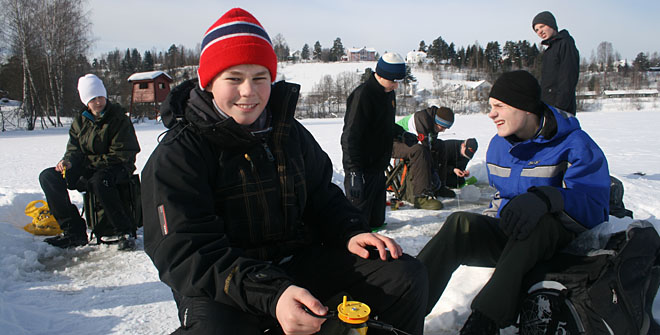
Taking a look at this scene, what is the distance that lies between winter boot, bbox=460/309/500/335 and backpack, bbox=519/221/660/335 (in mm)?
148

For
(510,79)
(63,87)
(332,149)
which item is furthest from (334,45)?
(510,79)

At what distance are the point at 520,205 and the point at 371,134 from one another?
2646 mm

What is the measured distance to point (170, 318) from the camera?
2.68 meters

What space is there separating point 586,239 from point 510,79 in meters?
0.97

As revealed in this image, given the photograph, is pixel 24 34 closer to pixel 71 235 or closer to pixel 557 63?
pixel 71 235

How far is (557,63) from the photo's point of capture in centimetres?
496

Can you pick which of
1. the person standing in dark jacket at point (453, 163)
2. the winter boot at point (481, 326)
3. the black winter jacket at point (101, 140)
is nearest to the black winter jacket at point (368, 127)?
the black winter jacket at point (101, 140)

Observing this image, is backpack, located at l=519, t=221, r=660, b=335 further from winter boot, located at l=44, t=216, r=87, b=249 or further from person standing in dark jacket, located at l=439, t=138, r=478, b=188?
person standing in dark jacket, located at l=439, t=138, r=478, b=188

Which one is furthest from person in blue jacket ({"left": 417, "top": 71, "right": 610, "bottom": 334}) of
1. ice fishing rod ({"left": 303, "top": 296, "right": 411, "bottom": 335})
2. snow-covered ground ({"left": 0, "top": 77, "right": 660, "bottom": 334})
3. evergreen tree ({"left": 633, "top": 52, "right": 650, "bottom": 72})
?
evergreen tree ({"left": 633, "top": 52, "right": 650, "bottom": 72})

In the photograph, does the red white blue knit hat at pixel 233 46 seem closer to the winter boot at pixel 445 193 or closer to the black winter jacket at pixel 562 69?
the black winter jacket at pixel 562 69

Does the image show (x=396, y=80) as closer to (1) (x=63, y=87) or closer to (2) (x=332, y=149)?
(2) (x=332, y=149)

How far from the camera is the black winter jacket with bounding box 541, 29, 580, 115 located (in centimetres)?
488

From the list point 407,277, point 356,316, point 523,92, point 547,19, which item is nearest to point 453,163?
point 547,19

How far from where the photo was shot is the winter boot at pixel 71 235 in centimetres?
412
